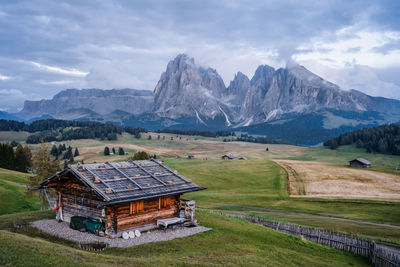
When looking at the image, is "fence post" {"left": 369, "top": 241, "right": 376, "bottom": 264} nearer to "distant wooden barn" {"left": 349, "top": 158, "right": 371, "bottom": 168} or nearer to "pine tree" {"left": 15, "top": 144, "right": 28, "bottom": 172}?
"distant wooden barn" {"left": 349, "top": 158, "right": 371, "bottom": 168}

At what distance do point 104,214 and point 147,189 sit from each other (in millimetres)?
4686

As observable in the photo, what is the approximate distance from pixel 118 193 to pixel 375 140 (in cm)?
16940

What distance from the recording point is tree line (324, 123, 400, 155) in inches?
6132

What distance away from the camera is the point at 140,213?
98.7 feet

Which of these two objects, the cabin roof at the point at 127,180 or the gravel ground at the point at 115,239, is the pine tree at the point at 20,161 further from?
the gravel ground at the point at 115,239

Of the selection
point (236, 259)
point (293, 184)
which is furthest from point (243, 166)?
point (236, 259)

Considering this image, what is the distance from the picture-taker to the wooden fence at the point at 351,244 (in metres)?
25.1

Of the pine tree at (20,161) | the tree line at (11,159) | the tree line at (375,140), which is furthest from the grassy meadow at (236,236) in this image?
the tree line at (375,140)

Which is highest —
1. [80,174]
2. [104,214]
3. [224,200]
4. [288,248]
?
[80,174]

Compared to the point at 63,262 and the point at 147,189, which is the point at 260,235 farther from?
the point at 63,262

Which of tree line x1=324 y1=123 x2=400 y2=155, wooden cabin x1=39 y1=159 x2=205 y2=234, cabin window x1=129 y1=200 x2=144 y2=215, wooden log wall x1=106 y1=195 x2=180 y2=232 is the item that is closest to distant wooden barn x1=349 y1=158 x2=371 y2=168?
tree line x1=324 y1=123 x2=400 y2=155

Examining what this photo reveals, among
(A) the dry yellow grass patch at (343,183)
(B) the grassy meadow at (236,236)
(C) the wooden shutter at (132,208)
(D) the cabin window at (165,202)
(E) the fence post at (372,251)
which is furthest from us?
(A) the dry yellow grass patch at (343,183)

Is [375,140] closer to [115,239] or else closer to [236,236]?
[236,236]

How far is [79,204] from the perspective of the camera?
30.5m
